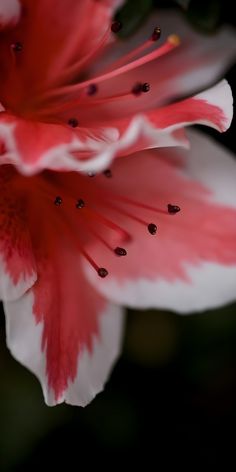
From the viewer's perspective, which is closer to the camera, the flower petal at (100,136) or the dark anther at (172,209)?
the flower petal at (100,136)

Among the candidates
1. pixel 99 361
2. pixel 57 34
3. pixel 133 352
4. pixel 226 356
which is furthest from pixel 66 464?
pixel 57 34

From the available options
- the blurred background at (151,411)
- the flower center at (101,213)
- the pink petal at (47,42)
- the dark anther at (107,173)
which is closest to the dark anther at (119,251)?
the flower center at (101,213)

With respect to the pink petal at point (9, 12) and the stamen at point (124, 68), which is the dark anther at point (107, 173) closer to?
the stamen at point (124, 68)

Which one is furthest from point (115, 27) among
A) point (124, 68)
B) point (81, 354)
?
point (81, 354)

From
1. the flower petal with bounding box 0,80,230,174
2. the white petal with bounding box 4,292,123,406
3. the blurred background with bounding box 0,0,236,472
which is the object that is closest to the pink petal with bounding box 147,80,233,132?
the flower petal with bounding box 0,80,230,174

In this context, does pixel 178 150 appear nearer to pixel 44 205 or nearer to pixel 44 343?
pixel 44 205
